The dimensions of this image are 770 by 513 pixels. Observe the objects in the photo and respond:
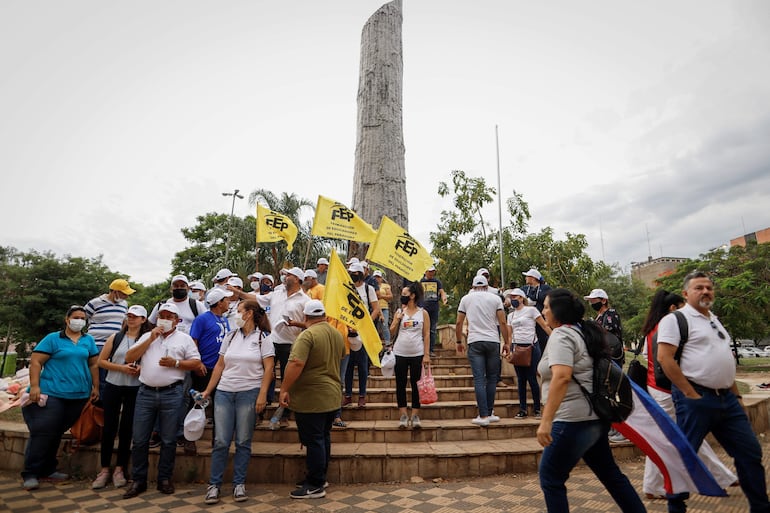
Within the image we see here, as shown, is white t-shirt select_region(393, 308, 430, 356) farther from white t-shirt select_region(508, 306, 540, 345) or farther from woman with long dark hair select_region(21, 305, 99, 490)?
woman with long dark hair select_region(21, 305, 99, 490)

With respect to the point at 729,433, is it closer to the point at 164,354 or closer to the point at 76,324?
the point at 164,354

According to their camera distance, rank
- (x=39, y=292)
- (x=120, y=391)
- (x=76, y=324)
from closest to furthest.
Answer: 1. (x=120, y=391)
2. (x=76, y=324)
3. (x=39, y=292)

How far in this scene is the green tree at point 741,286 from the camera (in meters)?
19.2

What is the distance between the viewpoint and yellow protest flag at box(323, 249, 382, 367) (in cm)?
489

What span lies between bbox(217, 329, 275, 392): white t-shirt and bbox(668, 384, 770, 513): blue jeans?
3504 mm

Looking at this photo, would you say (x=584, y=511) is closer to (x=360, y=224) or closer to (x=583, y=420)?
(x=583, y=420)

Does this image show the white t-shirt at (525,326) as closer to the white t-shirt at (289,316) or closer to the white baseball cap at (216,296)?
the white t-shirt at (289,316)

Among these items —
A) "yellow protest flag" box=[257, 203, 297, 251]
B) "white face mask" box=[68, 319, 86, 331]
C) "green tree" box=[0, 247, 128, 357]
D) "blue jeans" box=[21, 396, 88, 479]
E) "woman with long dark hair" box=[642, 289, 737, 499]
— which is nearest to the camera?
"woman with long dark hair" box=[642, 289, 737, 499]

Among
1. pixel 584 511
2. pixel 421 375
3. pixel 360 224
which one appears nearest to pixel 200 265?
pixel 360 224

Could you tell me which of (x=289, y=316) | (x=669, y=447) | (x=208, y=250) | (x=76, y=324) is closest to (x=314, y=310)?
(x=289, y=316)

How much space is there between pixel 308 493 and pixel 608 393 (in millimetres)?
2814

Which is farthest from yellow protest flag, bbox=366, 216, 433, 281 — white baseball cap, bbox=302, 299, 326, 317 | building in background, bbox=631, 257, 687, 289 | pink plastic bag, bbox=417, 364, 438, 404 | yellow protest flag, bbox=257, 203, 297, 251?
building in background, bbox=631, 257, 687, 289

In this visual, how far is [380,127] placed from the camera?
10.1 metres

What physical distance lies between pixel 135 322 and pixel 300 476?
2.38m
